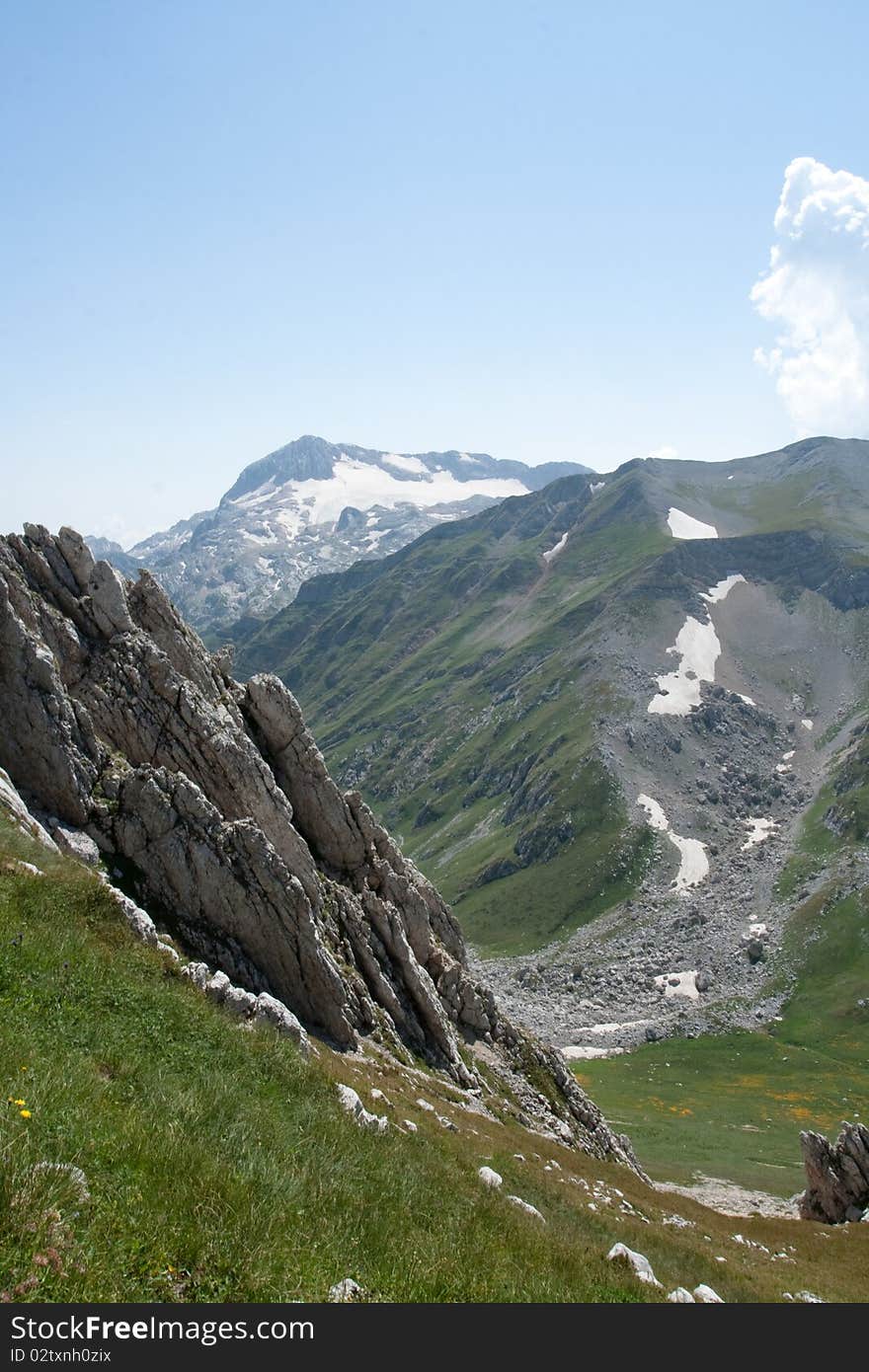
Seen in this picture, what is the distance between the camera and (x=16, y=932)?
49.9 ft

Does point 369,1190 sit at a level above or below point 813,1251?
above

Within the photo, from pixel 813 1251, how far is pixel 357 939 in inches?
1096

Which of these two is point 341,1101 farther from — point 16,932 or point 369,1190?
point 16,932

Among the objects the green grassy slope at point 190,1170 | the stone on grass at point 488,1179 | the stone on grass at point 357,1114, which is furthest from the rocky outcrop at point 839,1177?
the stone on grass at point 357,1114

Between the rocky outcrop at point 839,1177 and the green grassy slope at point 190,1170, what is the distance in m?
41.8

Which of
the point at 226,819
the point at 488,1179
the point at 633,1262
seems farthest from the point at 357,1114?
the point at 226,819

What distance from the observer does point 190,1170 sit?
9578 millimetres

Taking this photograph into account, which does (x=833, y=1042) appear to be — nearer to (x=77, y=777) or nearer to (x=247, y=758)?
(x=247, y=758)

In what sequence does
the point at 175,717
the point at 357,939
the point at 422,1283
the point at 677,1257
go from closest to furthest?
the point at 422,1283 → the point at 677,1257 → the point at 175,717 → the point at 357,939

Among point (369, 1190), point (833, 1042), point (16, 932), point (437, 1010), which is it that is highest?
point (16, 932)

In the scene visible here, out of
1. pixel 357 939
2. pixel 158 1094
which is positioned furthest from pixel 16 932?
pixel 357 939

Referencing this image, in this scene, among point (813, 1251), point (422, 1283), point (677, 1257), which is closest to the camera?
point (422, 1283)

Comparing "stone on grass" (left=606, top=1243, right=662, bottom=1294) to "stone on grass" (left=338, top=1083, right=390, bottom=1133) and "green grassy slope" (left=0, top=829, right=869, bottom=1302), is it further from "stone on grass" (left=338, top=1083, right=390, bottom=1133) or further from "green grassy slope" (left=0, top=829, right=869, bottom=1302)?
"stone on grass" (left=338, top=1083, right=390, bottom=1133)

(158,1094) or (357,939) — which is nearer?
(158,1094)
